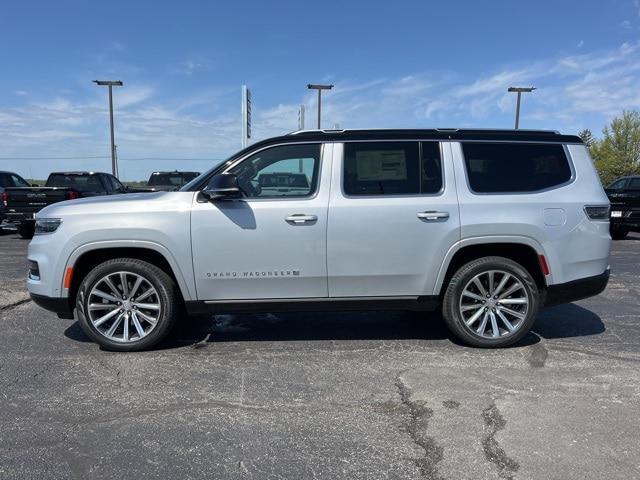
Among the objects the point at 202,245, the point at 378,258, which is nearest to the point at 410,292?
the point at 378,258

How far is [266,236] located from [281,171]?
633 mm

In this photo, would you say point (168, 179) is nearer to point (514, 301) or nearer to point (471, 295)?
point (471, 295)

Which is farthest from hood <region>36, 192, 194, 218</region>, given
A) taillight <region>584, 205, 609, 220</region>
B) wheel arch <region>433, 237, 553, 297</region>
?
taillight <region>584, 205, 609, 220</region>

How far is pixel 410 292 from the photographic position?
4.66 m

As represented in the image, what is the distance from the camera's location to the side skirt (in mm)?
4598

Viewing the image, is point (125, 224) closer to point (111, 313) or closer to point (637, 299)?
point (111, 313)

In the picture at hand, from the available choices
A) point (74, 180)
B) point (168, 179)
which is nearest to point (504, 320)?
point (74, 180)

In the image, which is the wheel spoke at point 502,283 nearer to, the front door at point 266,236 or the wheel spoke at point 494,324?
the wheel spoke at point 494,324

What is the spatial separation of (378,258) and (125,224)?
223cm

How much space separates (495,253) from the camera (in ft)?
15.8

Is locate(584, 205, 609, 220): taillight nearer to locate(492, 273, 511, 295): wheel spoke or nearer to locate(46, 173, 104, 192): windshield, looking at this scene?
locate(492, 273, 511, 295): wheel spoke

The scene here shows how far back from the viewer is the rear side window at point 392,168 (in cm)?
460

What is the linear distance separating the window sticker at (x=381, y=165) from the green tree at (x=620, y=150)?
1834 inches

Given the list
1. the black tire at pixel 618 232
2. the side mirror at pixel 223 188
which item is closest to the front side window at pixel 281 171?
the side mirror at pixel 223 188
